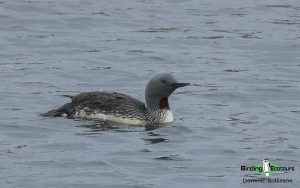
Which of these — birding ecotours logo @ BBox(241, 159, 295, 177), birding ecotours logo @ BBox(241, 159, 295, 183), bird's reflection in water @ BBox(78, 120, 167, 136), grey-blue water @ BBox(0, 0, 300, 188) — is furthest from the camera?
bird's reflection in water @ BBox(78, 120, 167, 136)

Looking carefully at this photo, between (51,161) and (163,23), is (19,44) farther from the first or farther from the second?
(51,161)

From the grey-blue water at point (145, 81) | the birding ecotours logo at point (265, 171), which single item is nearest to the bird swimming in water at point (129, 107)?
the grey-blue water at point (145, 81)

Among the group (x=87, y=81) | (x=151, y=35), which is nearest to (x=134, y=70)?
(x=87, y=81)

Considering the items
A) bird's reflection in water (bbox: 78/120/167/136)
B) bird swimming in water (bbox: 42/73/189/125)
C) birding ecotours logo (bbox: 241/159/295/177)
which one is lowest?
bird's reflection in water (bbox: 78/120/167/136)

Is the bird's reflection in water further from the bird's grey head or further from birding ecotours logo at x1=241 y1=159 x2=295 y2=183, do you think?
birding ecotours logo at x1=241 y1=159 x2=295 y2=183

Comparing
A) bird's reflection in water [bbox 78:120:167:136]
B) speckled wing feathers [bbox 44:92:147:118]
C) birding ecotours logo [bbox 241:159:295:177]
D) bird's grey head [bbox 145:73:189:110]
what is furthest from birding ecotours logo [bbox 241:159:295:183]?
speckled wing feathers [bbox 44:92:147:118]

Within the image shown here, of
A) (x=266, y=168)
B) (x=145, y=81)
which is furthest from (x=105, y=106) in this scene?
(x=266, y=168)

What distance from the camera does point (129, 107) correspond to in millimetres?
18609

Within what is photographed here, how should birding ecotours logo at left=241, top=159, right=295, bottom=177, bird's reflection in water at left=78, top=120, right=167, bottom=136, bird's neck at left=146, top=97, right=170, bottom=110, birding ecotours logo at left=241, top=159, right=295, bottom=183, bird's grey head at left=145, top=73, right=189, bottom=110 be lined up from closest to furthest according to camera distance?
birding ecotours logo at left=241, top=159, right=295, bottom=183 → birding ecotours logo at left=241, top=159, right=295, bottom=177 → bird's reflection in water at left=78, top=120, right=167, bottom=136 → bird's grey head at left=145, top=73, right=189, bottom=110 → bird's neck at left=146, top=97, right=170, bottom=110

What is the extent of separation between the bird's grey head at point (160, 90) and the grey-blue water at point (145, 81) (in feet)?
1.26

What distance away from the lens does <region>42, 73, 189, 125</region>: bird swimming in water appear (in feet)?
61.0

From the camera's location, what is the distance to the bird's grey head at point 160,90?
61.0 feet

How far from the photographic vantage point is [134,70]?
2245 cm

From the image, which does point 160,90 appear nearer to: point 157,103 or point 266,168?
point 157,103
